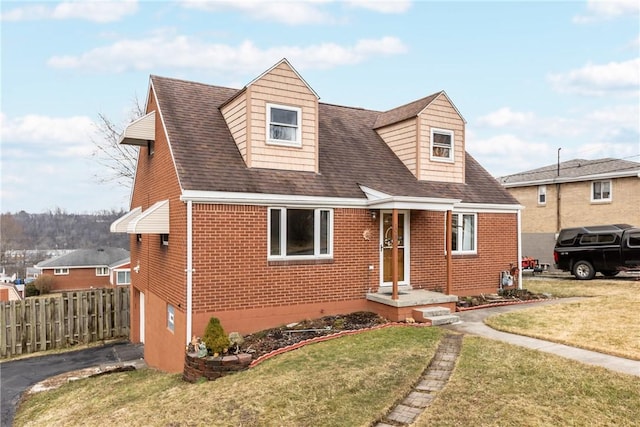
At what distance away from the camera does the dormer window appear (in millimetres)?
14711

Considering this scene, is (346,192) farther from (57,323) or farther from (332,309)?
(57,323)

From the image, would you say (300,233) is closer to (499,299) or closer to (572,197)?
(499,299)

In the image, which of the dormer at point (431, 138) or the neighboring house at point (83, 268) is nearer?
the dormer at point (431, 138)

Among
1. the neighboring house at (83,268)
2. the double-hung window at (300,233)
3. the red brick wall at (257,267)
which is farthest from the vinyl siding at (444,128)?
the neighboring house at (83,268)

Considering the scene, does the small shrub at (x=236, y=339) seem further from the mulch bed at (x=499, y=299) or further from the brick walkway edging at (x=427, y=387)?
the mulch bed at (x=499, y=299)

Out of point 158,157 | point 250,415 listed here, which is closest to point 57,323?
point 158,157

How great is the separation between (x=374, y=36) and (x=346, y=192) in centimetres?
706

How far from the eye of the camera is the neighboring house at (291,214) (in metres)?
10.4

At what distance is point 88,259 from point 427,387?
177 feet

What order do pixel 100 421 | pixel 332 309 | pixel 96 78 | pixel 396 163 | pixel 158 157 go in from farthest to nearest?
1. pixel 96 78
2. pixel 396 163
3. pixel 158 157
4. pixel 332 309
5. pixel 100 421

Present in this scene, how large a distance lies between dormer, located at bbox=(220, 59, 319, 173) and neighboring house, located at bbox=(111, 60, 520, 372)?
31mm

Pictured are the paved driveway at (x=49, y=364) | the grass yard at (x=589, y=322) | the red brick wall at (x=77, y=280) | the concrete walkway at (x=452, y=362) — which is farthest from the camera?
the red brick wall at (x=77, y=280)

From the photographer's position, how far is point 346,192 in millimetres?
12148

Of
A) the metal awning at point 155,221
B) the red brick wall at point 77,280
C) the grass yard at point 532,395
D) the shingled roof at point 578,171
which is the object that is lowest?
the red brick wall at point 77,280
